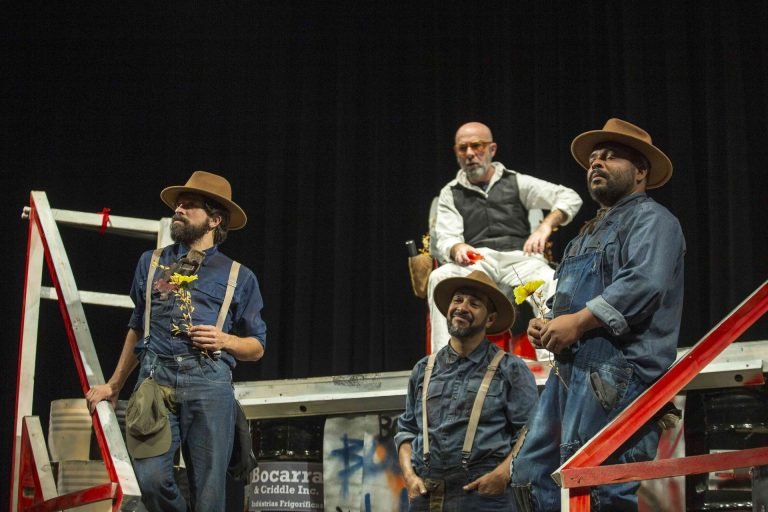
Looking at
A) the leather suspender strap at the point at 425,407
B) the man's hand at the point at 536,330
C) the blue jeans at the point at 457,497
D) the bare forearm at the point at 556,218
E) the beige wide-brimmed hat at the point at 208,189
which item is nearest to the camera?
the man's hand at the point at 536,330

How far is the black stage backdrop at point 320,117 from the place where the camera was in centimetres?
754

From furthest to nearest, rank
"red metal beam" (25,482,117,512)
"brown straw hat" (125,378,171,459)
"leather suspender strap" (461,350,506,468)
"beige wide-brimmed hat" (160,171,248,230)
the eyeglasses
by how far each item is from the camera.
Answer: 1. the eyeglasses
2. "beige wide-brimmed hat" (160,171,248,230)
3. "leather suspender strap" (461,350,506,468)
4. "brown straw hat" (125,378,171,459)
5. "red metal beam" (25,482,117,512)

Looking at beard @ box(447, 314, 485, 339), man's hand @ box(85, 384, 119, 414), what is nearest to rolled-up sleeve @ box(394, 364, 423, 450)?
beard @ box(447, 314, 485, 339)

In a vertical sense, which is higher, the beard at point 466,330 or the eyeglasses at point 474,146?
the eyeglasses at point 474,146

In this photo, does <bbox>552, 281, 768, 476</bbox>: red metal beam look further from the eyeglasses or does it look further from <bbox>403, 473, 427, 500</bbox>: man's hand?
the eyeglasses

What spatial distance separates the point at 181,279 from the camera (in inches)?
172

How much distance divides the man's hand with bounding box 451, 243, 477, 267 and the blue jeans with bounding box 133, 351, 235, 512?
209cm

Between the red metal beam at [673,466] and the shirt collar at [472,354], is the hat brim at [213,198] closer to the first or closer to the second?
the shirt collar at [472,354]

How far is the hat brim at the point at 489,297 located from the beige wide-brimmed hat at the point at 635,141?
134 centimetres

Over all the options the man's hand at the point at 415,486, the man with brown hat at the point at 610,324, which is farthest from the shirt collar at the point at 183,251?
the man with brown hat at the point at 610,324

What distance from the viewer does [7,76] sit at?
866 centimetres

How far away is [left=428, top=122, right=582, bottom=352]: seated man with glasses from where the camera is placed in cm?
617

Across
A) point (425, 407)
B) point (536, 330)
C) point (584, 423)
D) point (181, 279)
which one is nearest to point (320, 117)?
point (425, 407)

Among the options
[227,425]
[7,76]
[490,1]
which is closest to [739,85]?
[490,1]
